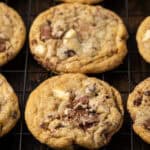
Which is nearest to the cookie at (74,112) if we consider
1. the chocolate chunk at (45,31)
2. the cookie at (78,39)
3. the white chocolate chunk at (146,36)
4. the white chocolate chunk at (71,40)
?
the cookie at (78,39)

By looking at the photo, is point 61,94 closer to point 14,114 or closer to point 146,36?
point 14,114

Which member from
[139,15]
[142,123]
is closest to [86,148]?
[142,123]

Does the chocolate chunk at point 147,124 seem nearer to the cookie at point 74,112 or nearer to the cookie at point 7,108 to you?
the cookie at point 74,112

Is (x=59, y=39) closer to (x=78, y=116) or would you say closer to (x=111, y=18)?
(x=111, y=18)

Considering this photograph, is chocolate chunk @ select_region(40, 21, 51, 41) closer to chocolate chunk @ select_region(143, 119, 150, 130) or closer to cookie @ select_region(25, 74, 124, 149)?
cookie @ select_region(25, 74, 124, 149)

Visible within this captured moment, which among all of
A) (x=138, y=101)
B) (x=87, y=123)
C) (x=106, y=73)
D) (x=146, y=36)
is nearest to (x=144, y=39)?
(x=146, y=36)

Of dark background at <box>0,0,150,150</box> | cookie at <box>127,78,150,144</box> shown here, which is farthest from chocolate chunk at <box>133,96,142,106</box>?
dark background at <box>0,0,150,150</box>
